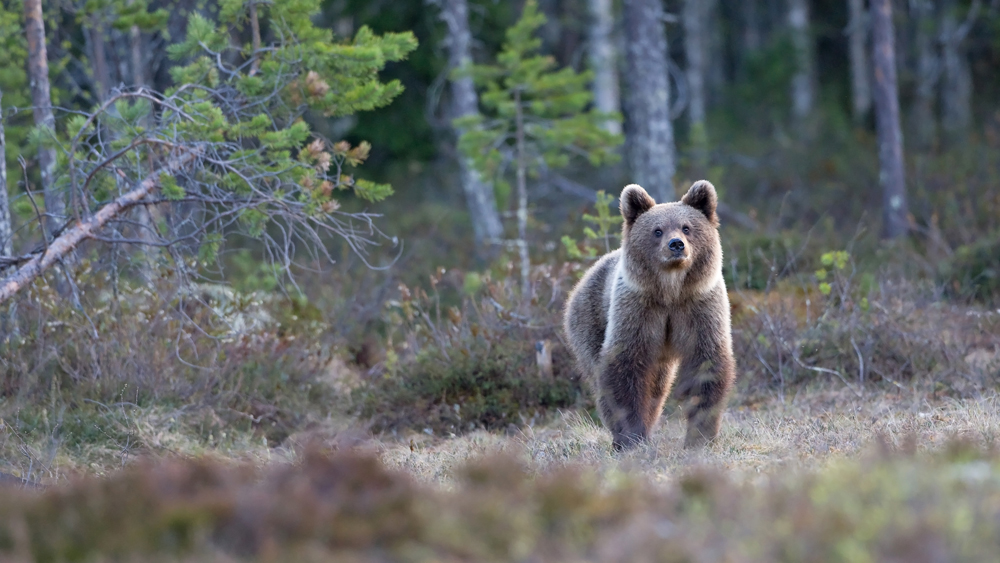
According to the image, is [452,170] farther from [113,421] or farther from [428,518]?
[428,518]

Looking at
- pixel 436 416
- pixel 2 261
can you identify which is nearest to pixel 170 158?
pixel 2 261

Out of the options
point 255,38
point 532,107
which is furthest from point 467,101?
point 255,38

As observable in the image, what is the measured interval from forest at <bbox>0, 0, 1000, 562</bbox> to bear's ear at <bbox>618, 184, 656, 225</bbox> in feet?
0.12

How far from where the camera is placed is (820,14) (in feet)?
94.9

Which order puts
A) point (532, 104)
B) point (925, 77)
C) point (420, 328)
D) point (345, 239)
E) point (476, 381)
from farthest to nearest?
point (925, 77)
point (532, 104)
point (345, 239)
point (420, 328)
point (476, 381)

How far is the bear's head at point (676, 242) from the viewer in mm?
6066

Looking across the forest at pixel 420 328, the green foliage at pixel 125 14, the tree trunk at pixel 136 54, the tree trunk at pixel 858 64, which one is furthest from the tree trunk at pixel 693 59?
the green foliage at pixel 125 14

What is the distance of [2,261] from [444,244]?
1003 cm

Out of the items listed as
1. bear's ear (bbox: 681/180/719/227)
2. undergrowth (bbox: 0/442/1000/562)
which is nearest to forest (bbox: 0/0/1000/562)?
undergrowth (bbox: 0/442/1000/562)

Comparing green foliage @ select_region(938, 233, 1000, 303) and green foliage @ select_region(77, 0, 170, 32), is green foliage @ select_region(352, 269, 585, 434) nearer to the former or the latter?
green foliage @ select_region(77, 0, 170, 32)

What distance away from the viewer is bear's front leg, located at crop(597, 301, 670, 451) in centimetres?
627

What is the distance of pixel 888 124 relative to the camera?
15203mm

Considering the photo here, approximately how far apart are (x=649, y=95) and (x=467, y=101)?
3.01 metres

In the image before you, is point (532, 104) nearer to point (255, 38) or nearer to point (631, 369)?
point (255, 38)
